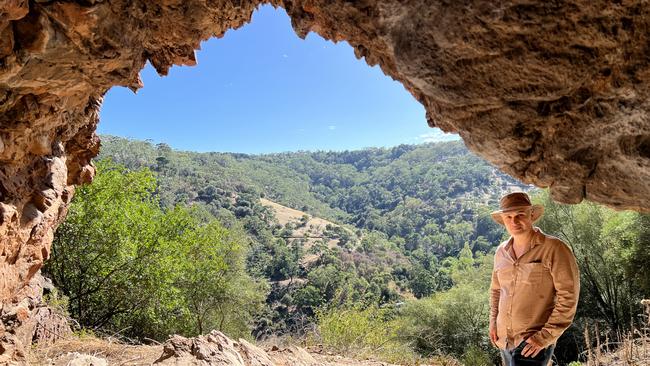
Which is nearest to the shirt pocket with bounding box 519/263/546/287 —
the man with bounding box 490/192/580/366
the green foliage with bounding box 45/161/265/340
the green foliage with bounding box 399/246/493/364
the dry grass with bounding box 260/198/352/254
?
the man with bounding box 490/192/580/366

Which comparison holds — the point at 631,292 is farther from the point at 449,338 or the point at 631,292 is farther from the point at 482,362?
the point at 449,338

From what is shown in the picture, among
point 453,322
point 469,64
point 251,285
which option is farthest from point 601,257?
point 251,285

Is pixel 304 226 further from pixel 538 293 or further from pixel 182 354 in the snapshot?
pixel 538 293

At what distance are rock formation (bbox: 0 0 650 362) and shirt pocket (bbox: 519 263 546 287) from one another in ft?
1.92

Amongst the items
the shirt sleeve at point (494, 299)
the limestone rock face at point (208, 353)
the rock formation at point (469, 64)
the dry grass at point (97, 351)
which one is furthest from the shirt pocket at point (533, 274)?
the dry grass at point (97, 351)

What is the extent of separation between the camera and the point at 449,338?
20.9 meters

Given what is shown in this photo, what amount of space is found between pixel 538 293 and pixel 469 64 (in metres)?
1.90

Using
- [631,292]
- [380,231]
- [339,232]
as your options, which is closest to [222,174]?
[339,232]

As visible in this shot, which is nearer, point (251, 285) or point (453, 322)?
point (453, 322)

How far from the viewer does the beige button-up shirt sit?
2727 millimetres

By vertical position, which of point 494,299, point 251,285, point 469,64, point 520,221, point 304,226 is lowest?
point 251,285

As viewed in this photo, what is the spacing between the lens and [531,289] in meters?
2.89

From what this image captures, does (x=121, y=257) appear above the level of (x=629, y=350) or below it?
below

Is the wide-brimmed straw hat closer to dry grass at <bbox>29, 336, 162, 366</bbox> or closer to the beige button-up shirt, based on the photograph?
the beige button-up shirt
